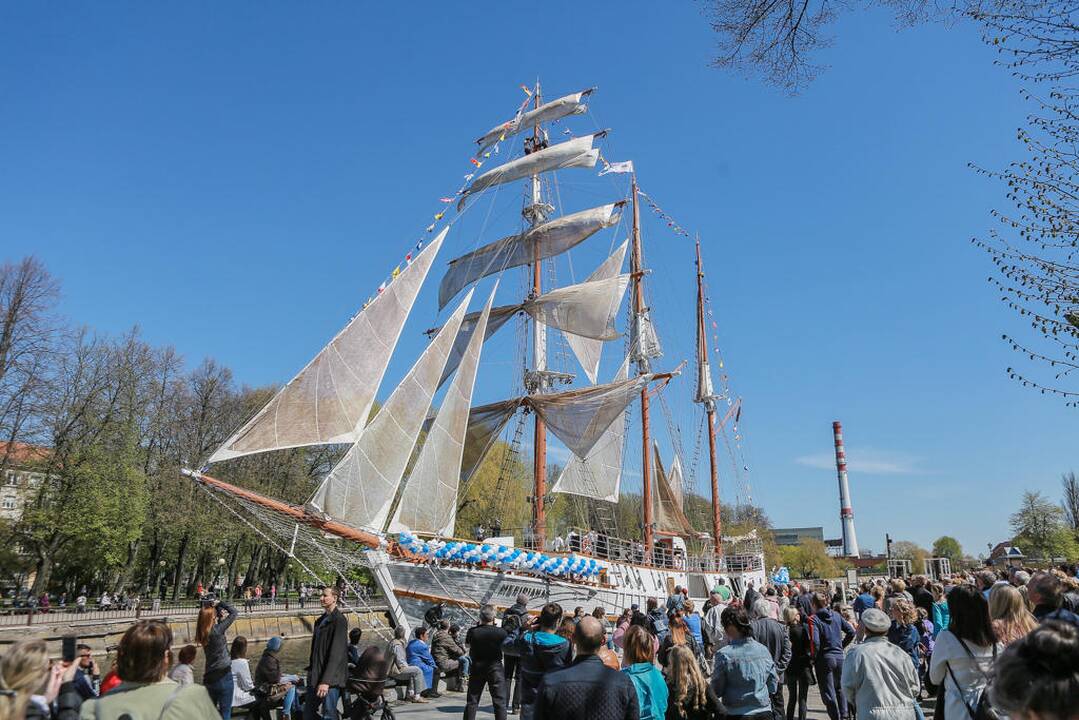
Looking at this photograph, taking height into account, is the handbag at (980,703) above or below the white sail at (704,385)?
below

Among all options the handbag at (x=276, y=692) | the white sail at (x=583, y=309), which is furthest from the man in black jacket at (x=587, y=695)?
the white sail at (x=583, y=309)

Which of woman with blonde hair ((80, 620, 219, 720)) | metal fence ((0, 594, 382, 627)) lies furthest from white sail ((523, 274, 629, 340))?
woman with blonde hair ((80, 620, 219, 720))

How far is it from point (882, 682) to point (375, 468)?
670 inches

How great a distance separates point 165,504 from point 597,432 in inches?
947

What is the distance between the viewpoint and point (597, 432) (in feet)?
112

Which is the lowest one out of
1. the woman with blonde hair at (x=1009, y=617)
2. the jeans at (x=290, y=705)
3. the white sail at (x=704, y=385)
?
the jeans at (x=290, y=705)

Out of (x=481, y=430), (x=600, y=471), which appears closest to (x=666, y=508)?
(x=600, y=471)

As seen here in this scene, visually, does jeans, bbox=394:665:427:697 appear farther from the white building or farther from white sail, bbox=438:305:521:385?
the white building

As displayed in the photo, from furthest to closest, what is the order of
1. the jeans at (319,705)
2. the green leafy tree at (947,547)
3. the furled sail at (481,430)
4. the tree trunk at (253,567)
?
the green leafy tree at (947,547), the tree trunk at (253,567), the furled sail at (481,430), the jeans at (319,705)

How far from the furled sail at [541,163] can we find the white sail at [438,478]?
18.2 metres

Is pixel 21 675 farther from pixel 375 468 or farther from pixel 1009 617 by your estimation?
pixel 375 468

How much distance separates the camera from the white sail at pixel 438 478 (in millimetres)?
22438

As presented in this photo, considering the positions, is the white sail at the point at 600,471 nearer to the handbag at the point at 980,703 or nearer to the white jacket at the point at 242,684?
the white jacket at the point at 242,684

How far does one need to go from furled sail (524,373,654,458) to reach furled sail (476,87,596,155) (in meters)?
17.5
